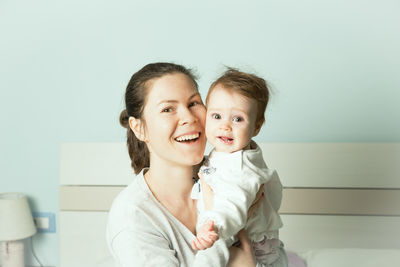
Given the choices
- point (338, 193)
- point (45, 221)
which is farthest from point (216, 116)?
point (45, 221)

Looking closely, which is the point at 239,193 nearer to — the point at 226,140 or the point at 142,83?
the point at 226,140

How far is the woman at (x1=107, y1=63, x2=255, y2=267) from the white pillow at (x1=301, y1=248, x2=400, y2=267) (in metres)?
0.91

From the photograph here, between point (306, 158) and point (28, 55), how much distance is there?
1794 mm

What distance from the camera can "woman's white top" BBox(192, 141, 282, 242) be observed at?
1.17m

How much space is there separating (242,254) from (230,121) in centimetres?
41

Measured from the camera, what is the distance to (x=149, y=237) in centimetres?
127

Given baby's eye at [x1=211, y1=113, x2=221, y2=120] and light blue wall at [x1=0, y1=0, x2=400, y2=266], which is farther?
light blue wall at [x1=0, y1=0, x2=400, y2=266]

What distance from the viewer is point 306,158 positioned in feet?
7.72

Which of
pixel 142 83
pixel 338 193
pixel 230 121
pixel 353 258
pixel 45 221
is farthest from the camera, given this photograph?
pixel 45 221

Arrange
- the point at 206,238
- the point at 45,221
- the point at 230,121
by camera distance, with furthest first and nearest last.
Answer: the point at 45,221, the point at 230,121, the point at 206,238

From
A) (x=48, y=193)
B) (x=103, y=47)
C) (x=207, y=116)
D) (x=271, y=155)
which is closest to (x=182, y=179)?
(x=207, y=116)

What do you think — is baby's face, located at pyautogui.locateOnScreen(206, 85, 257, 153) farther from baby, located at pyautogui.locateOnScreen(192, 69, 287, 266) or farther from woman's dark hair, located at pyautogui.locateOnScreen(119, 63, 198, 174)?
woman's dark hair, located at pyautogui.locateOnScreen(119, 63, 198, 174)

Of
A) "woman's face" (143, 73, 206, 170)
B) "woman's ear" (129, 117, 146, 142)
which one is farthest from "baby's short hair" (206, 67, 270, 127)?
"woman's ear" (129, 117, 146, 142)

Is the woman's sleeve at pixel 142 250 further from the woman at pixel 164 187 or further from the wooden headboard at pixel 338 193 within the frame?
the wooden headboard at pixel 338 193
